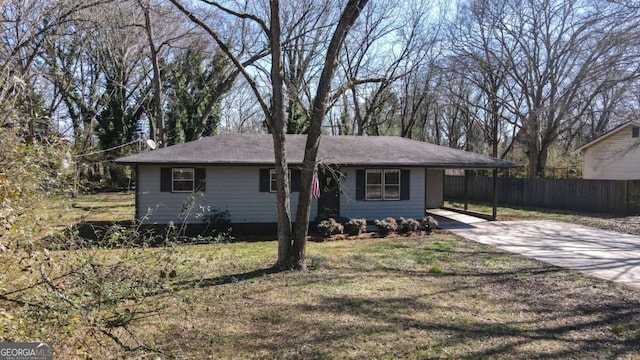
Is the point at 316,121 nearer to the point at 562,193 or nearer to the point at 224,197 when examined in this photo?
the point at 224,197

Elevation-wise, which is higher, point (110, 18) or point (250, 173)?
point (110, 18)

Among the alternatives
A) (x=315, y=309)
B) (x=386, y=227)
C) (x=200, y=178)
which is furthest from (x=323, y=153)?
(x=315, y=309)

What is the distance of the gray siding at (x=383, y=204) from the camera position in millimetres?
13750

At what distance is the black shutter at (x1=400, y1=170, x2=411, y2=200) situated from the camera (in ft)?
46.2

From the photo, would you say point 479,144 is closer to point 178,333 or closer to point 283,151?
point 283,151

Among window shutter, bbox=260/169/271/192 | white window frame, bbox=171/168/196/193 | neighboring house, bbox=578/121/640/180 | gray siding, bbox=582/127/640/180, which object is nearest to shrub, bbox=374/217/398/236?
window shutter, bbox=260/169/271/192

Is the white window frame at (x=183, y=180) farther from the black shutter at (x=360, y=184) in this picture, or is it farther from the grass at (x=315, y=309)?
the black shutter at (x=360, y=184)

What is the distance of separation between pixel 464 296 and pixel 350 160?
291 inches

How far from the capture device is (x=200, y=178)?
12711mm

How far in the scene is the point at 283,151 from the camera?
25.0 ft

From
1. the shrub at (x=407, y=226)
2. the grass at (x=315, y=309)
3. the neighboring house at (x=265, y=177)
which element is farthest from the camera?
the shrub at (x=407, y=226)

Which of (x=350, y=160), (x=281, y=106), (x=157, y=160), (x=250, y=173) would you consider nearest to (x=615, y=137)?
(x=350, y=160)

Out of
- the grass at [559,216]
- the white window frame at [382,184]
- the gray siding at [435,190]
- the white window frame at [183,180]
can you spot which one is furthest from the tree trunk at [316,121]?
the gray siding at [435,190]

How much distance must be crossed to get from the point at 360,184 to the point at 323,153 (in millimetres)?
1723
